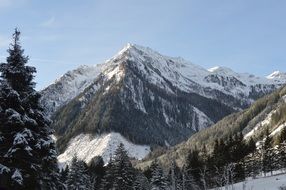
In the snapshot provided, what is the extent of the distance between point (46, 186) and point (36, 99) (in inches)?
171

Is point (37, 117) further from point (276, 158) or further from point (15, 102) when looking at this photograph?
point (276, 158)

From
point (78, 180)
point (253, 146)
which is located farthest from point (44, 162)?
point (253, 146)

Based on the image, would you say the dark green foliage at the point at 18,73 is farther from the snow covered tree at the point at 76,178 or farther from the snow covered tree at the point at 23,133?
the snow covered tree at the point at 76,178

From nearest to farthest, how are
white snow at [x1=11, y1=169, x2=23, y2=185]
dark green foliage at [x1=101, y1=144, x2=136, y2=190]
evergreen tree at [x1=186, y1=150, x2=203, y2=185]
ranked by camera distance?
white snow at [x1=11, y1=169, x2=23, y2=185] → dark green foliage at [x1=101, y1=144, x2=136, y2=190] → evergreen tree at [x1=186, y1=150, x2=203, y2=185]

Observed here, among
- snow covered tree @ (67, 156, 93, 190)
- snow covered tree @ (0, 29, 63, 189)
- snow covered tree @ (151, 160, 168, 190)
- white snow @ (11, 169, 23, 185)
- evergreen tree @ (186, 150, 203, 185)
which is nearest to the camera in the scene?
white snow @ (11, 169, 23, 185)

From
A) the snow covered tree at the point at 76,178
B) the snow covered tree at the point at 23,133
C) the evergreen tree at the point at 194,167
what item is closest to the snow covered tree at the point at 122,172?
the snow covered tree at the point at 76,178

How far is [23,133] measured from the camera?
77.2ft

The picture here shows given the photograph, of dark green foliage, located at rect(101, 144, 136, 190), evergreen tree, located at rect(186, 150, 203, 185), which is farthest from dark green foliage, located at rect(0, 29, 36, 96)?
evergreen tree, located at rect(186, 150, 203, 185)

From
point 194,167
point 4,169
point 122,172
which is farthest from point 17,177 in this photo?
point 194,167

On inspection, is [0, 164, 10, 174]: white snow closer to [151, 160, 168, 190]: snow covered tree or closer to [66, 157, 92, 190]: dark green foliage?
[66, 157, 92, 190]: dark green foliage

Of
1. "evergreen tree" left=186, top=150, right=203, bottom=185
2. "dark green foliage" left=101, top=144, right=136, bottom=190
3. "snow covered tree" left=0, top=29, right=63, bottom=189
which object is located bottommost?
"snow covered tree" left=0, top=29, right=63, bottom=189

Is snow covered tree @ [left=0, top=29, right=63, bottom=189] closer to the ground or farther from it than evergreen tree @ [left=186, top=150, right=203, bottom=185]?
closer to the ground

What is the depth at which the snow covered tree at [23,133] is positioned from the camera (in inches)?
925

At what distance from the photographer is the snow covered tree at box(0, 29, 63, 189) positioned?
77.0 feet
